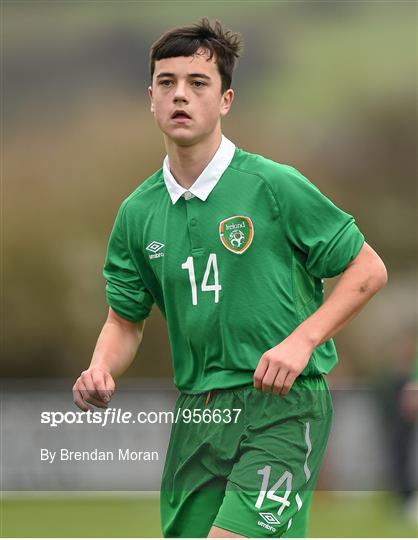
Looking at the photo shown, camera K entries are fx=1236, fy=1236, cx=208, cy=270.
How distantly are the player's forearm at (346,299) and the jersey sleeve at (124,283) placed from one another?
0.75 metres

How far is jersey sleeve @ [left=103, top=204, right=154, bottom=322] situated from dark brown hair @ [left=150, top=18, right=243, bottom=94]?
59 cm

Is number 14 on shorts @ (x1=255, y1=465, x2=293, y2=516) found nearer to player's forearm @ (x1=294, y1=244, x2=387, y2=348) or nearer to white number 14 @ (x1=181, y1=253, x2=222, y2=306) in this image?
player's forearm @ (x1=294, y1=244, x2=387, y2=348)

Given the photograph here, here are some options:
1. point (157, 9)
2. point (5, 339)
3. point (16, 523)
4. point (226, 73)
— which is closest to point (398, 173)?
point (157, 9)

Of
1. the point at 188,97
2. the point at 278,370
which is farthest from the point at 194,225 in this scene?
the point at 278,370

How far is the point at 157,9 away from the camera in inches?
832

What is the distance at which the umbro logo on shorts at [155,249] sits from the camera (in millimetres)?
4387

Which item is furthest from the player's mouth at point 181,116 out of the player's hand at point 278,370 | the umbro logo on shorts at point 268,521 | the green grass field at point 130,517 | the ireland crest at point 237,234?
the green grass field at point 130,517

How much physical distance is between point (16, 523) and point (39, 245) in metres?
8.04

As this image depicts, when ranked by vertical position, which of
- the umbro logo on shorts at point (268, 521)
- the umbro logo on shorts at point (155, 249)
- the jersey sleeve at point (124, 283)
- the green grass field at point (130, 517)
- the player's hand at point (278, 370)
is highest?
the umbro logo on shorts at point (155, 249)

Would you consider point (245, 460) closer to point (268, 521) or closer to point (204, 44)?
point (268, 521)

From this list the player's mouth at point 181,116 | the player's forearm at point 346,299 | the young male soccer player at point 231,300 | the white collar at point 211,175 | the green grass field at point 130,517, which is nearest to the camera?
the player's forearm at point 346,299

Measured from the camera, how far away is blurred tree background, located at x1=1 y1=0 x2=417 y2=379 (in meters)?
16.8

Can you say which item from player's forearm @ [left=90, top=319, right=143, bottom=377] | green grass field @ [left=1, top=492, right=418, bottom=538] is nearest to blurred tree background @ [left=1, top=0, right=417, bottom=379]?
green grass field @ [left=1, top=492, right=418, bottom=538]

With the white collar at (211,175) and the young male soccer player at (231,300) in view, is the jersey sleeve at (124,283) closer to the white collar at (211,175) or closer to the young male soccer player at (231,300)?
the young male soccer player at (231,300)
